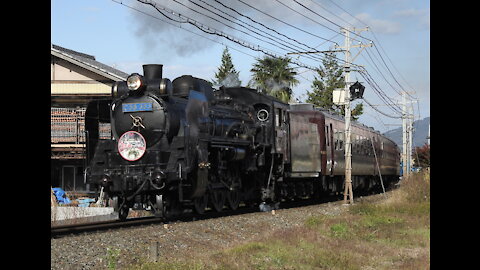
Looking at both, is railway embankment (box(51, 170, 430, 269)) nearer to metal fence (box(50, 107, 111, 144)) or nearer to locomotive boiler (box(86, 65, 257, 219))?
locomotive boiler (box(86, 65, 257, 219))

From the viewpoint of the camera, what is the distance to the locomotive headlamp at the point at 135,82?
14.7 meters

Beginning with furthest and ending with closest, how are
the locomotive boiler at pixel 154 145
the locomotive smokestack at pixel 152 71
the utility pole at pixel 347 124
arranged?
the utility pole at pixel 347 124 → the locomotive smokestack at pixel 152 71 → the locomotive boiler at pixel 154 145

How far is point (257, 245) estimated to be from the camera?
10.9 meters

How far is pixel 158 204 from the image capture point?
47.5ft

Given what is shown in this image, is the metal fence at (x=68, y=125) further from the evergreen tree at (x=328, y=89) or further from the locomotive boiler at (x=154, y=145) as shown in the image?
the evergreen tree at (x=328, y=89)

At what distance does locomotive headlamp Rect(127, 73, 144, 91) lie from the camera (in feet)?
48.2

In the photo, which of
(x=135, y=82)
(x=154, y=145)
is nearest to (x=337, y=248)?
(x=154, y=145)

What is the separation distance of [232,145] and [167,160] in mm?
3189

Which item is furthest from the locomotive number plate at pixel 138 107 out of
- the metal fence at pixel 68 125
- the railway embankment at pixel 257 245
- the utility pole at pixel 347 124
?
the metal fence at pixel 68 125

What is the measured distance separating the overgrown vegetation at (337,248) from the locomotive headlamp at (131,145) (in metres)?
3.96

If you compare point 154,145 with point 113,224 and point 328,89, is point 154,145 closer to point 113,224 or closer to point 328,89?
point 113,224

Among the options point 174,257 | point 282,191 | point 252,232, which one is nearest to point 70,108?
point 282,191
